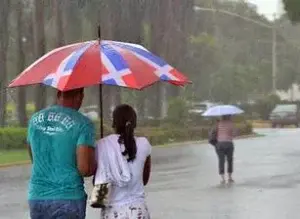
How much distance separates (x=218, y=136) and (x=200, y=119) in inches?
1088

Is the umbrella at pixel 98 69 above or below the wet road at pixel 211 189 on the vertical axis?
above

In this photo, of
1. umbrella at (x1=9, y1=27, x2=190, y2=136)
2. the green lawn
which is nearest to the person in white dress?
umbrella at (x1=9, y1=27, x2=190, y2=136)

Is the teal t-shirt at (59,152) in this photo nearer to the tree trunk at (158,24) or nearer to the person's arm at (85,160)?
the person's arm at (85,160)

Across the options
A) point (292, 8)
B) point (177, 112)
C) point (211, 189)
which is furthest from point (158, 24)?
point (211, 189)

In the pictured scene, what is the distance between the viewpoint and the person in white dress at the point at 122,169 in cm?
516

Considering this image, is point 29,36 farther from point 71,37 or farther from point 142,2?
point 142,2

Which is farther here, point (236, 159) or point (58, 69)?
point (236, 159)

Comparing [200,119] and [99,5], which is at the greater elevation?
[99,5]

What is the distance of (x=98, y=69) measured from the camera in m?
5.22

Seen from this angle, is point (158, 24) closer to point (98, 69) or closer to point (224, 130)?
point (224, 130)

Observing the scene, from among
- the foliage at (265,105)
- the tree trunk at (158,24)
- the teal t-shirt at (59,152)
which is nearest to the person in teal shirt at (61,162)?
the teal t-shirt at (59,152)

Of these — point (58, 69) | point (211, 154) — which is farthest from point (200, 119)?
point (58, 69)

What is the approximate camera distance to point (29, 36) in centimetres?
3772

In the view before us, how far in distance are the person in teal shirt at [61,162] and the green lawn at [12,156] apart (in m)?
19.6
